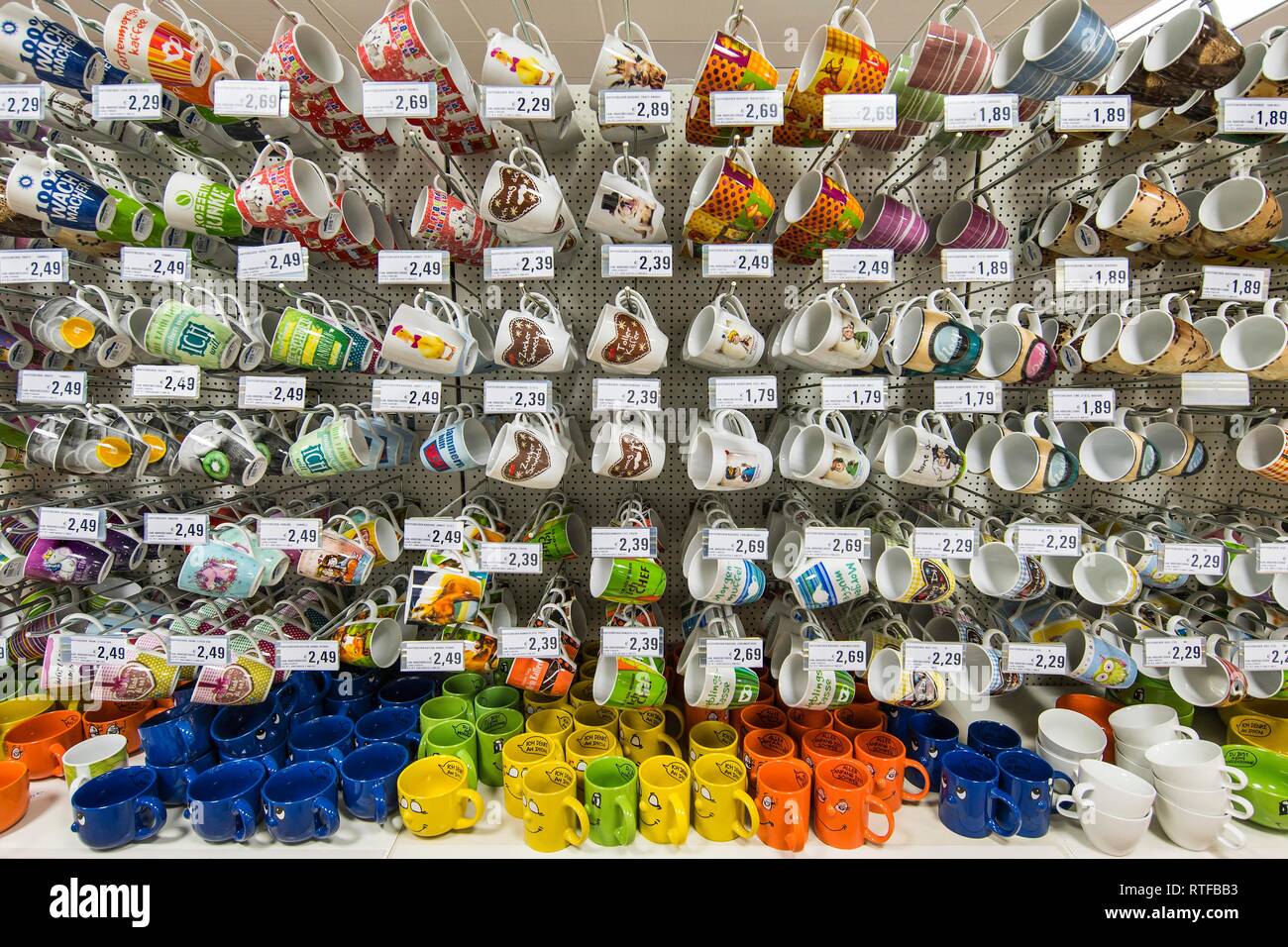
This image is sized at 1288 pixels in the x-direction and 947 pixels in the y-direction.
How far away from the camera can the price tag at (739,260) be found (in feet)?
3.87

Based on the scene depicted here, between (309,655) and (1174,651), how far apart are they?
181 centimetres

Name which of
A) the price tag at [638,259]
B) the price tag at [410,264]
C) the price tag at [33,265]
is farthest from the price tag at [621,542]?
the price tag at [33,265]

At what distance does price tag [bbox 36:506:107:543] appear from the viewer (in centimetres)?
135

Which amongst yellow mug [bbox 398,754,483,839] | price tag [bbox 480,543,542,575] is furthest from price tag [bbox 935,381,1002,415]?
yellow mug [bbox 398,754,483,839]

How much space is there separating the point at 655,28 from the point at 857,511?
11.2 ft

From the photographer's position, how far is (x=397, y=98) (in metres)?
1.11

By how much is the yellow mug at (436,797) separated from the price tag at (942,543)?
977mm

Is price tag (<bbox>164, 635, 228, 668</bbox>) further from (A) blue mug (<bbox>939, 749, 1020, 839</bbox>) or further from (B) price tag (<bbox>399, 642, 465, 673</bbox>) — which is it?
(A) blue mug (<bbox>939, 749, 1020, 839</bbox>)

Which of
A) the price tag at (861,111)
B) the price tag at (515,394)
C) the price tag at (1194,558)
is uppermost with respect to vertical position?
the price tag at (861,111)

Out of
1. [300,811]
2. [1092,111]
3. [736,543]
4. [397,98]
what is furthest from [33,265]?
[1092,111]

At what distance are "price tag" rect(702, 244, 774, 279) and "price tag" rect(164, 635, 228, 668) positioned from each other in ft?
4.00

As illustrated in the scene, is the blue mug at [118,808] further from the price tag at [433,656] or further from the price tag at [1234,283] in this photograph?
the price tag at [1234,283]

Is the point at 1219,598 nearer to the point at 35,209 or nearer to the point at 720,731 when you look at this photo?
the point at 720,731

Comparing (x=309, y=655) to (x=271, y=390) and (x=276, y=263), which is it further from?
(x=276, y=263)
